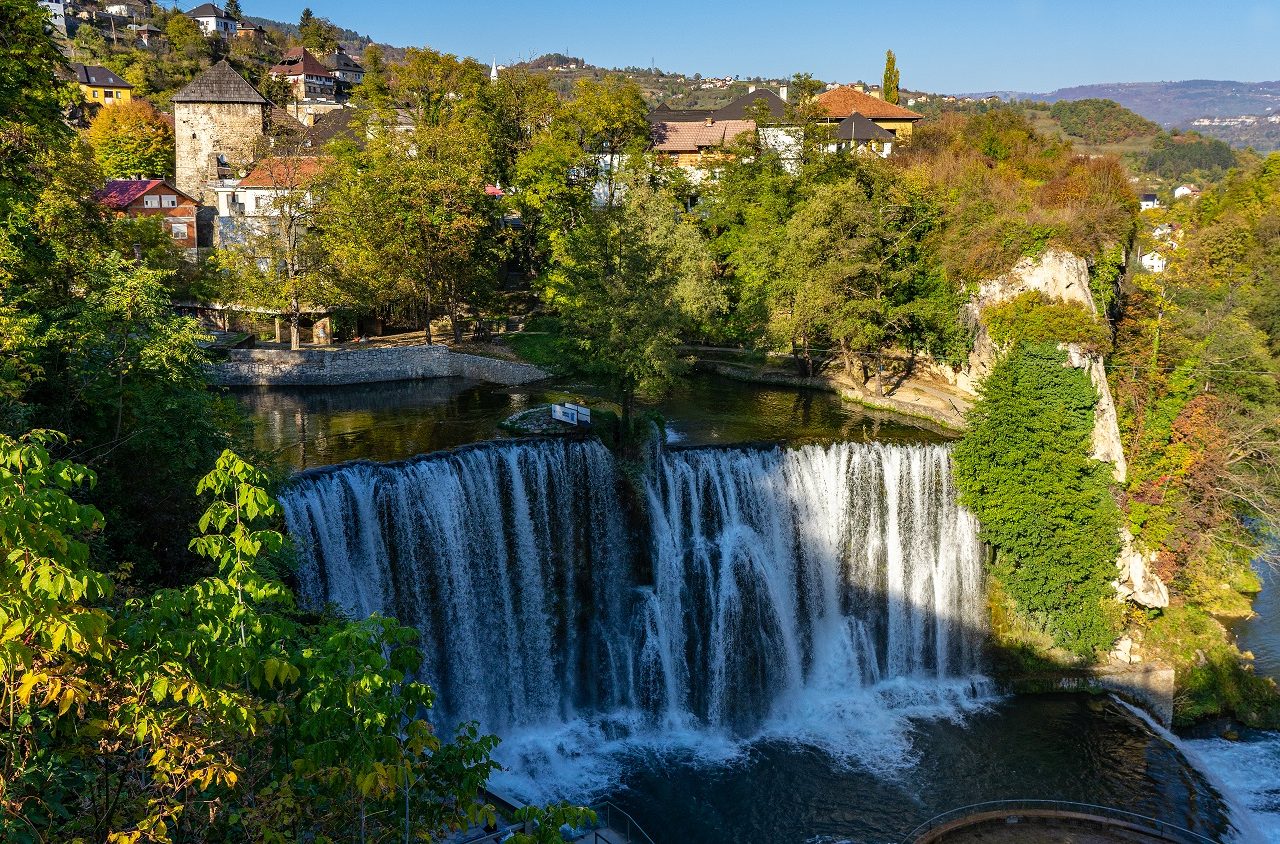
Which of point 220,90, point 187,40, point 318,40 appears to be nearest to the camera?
point 220,90

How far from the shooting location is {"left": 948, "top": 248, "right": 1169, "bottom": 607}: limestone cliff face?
84.7 feet

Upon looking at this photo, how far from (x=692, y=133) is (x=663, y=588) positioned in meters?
42.3

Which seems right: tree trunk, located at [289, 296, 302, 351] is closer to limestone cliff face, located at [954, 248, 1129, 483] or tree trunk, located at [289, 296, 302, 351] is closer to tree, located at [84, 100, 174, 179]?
limestone cliff face, located at [954, 248, 1129, 483]

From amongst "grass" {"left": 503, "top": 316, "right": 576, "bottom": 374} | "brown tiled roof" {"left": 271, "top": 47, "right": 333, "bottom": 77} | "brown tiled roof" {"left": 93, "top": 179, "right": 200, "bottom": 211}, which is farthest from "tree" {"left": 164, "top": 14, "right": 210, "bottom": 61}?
"grass" {"left": 503, "top": 316, "right": 576, "bottom": 374}

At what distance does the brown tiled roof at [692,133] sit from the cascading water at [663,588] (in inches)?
1431

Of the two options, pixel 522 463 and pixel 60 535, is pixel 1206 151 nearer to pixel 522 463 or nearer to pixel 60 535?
pixel 522 463

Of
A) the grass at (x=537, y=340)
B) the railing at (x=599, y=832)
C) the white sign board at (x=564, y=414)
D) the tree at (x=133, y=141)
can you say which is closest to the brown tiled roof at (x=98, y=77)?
the tree at (x=133, y=141)

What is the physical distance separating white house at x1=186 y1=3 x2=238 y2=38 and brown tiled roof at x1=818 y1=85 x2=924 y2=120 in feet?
273

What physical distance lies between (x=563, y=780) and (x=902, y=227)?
24.8 metres

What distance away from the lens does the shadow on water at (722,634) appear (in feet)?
64.2

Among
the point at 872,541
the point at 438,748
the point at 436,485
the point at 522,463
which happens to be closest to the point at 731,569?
the point at 872,541

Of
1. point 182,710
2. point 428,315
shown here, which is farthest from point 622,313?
point 182,710

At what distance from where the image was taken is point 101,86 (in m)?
78.6

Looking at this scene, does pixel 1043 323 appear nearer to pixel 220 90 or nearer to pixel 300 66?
pixel 220 90
